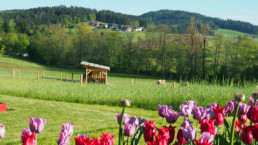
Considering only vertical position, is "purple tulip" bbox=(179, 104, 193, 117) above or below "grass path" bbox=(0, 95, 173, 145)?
above

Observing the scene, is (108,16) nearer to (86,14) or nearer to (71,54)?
(86,14)

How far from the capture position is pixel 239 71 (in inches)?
1475

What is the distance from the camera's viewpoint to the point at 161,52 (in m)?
46.7

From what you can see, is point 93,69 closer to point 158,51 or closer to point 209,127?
point 209,127

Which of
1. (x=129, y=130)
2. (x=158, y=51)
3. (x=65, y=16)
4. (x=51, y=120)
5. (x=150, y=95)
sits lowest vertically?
(x=158, y=51)

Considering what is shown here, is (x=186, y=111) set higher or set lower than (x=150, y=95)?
higher

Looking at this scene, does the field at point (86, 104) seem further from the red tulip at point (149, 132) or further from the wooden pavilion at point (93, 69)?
the wooden pavilion at point (93, 69)

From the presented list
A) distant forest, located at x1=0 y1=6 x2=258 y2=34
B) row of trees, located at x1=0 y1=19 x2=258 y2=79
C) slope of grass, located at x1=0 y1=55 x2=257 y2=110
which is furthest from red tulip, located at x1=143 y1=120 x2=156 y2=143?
distant forest, located at x1=0 y1=6 x2=258 y2=34

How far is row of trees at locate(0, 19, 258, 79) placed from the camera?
39969mm

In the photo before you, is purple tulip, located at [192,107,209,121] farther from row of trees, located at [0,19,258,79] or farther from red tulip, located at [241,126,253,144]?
row of trees, located at [0,19,258,79]

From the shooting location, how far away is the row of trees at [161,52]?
39969 millimetres

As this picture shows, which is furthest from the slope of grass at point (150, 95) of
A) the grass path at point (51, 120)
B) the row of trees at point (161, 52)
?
the row of trees at point (161, 52)

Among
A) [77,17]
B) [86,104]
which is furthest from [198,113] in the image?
[77,17]

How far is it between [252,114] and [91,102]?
9469mm
